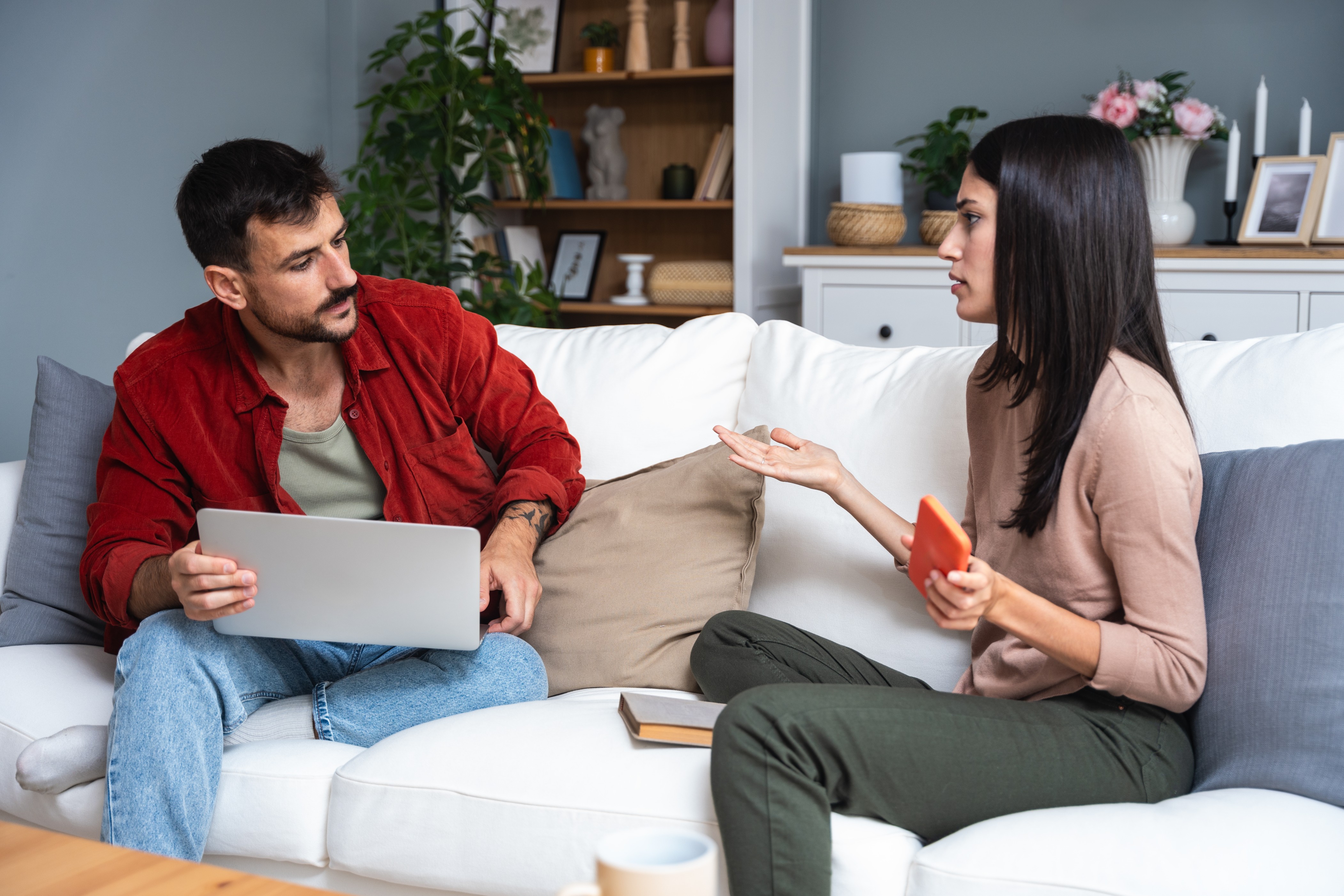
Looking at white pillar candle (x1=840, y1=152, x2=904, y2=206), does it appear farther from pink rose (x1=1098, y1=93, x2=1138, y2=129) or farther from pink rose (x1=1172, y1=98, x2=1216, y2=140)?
pink rose (x1=1172, y1=98, x2=1216, y2=140)

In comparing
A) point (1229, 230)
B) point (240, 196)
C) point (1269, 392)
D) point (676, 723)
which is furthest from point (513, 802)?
point (1229, 230)

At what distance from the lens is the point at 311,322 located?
1497 mm

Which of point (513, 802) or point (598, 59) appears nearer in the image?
point (513, 802)

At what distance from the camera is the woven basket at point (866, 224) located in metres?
2.96

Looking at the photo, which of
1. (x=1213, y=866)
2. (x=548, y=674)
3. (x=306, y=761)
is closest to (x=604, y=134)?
(x=548, y=674)

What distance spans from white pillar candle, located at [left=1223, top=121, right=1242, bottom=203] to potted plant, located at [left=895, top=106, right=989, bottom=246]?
0.67m

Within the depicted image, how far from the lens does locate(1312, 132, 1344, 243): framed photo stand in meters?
2.61

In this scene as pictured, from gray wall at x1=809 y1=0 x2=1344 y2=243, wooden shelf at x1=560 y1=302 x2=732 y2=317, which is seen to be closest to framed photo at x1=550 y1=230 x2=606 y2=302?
wooden shelf at x1=560 y1=302 x2=732 y2=317

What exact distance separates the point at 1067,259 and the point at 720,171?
237 centimetres

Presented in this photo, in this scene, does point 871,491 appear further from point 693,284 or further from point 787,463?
point 693,284

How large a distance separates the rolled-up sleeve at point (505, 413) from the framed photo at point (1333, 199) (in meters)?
2.04

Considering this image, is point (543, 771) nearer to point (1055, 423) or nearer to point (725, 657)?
point (725, 657)

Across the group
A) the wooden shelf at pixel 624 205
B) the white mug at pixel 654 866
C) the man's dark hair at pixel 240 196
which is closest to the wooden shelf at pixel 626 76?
the wooden shelf at pixel 624 205

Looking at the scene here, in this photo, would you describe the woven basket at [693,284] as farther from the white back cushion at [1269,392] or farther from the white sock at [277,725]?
the white sock at [277,725]
